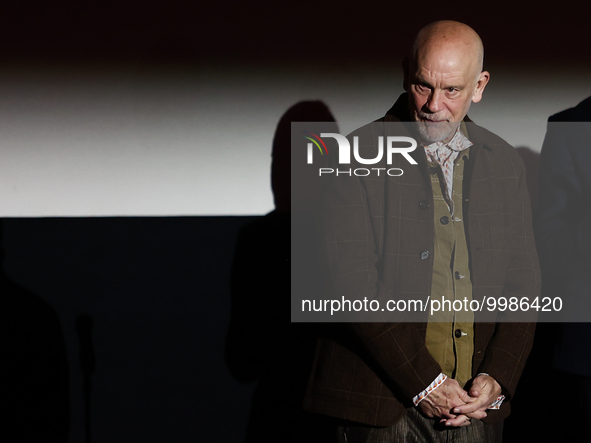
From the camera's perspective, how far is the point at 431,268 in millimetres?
1398

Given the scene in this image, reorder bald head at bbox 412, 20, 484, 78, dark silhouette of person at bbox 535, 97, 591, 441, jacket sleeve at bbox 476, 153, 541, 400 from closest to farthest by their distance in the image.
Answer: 1. bald head at bbox 412, 20, 484, 78
2. jacket sleeve at bbox 476, 153, 541, 400
3. dark silhouette of person at bbox 535, 97, 591, 441

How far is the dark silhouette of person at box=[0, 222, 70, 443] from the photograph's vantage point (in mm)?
2115

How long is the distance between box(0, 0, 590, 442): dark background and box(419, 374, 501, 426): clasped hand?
973 mm

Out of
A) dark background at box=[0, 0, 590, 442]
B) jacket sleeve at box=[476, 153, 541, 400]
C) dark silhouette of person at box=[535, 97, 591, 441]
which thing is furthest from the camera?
dark background at box=[0, 0, 590, 442]

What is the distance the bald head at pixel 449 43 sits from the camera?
4.38 feet

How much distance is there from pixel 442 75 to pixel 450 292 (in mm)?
579

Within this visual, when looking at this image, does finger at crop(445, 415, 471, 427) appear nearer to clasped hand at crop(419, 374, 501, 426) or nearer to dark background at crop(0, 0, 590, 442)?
clasped hand at crop(419, 374, 501, 426)

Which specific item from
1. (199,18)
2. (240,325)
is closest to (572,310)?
(240,325)

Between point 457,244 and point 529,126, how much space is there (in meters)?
0.97

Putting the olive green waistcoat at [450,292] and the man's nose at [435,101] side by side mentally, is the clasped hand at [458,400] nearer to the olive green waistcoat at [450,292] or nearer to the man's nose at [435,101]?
the olive green waistcoat at [450,292]

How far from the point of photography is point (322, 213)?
1454 mm

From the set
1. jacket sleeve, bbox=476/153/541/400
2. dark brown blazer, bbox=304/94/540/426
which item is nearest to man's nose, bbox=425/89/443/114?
dark brown blazer, bbox=304/94/540/426

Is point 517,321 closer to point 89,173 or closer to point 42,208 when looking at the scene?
point 89,173

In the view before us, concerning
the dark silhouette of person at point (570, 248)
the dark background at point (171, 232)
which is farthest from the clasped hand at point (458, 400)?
the dark background at point (171, 232)
